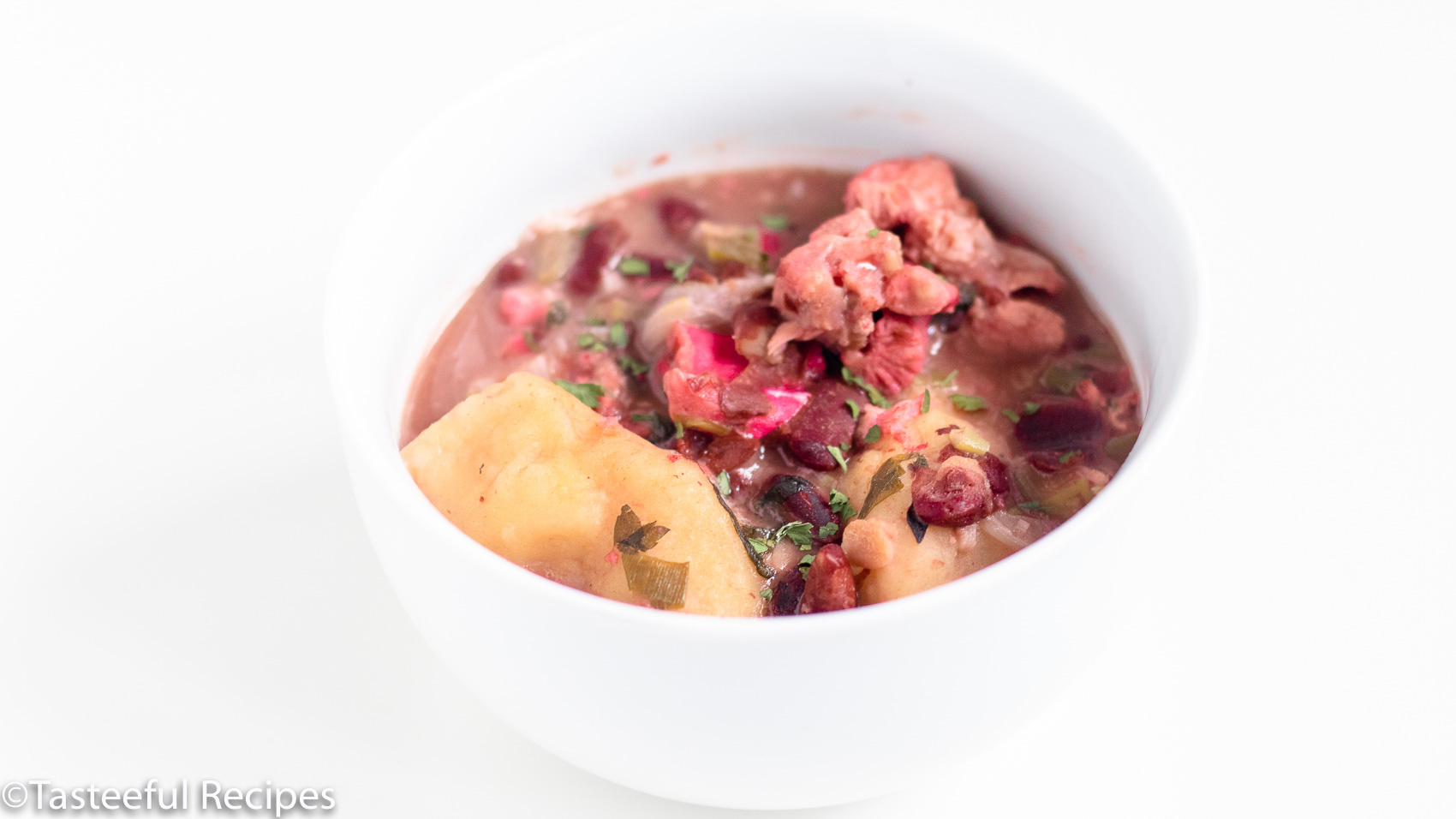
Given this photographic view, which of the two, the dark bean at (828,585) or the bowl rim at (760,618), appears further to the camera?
the dark bean at (828,585)

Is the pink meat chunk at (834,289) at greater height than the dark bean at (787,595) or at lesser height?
greater

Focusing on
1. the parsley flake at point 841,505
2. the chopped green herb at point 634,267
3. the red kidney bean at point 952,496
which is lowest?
the red kidney bean at point 952,496

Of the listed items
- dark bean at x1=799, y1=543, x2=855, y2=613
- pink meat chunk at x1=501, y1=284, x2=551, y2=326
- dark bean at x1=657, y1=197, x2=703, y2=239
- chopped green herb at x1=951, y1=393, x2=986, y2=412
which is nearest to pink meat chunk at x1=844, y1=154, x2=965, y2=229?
dark bean at x1=657, y1=197, x2=703, y2=239

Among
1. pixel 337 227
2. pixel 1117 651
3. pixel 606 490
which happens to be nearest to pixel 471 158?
pixel 606 490

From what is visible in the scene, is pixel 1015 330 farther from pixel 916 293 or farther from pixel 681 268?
pixel 681 268

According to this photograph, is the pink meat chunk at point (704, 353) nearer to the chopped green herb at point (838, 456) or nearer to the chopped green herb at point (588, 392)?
the chopped green herb at point (588, 392)

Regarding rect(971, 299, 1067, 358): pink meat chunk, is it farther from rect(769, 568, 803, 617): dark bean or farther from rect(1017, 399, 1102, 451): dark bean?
rect(769, 568, 803, 617): dark bean

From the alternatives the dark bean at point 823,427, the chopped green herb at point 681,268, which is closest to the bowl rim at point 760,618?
the dark bean at point 823,427
